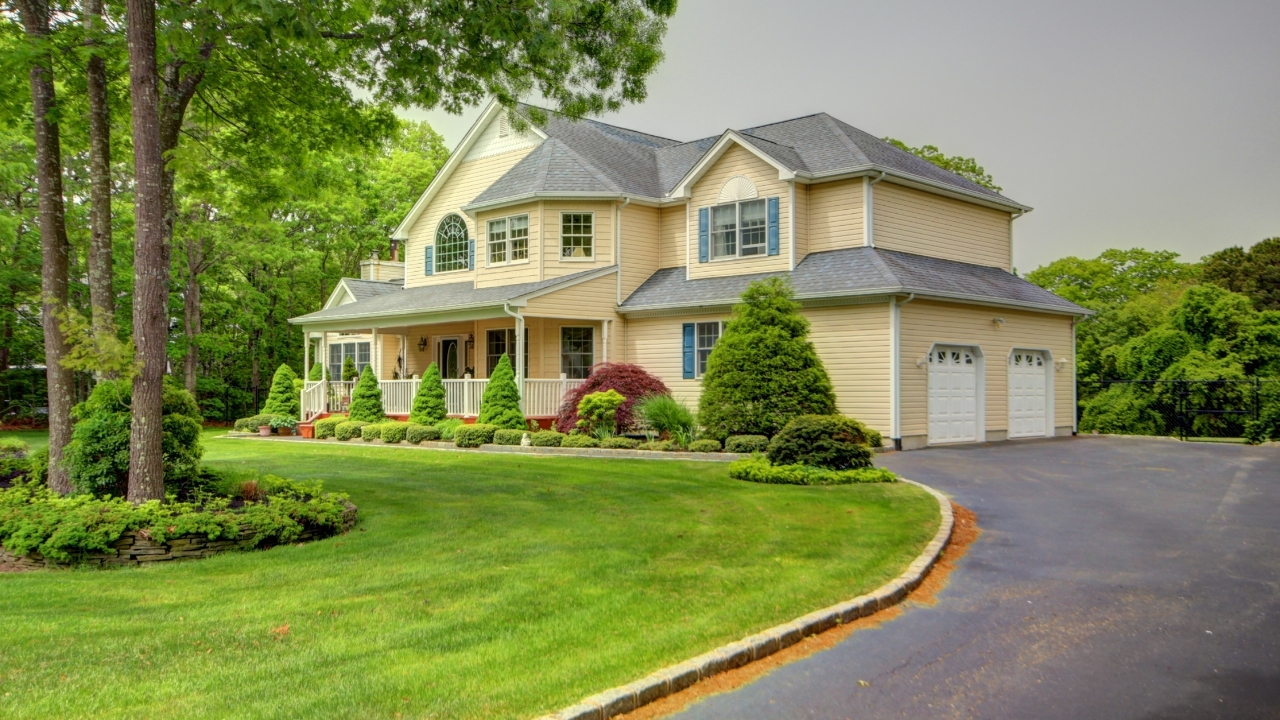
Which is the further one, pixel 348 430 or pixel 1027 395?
pixel 348 430

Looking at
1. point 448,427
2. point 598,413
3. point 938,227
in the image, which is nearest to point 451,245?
point 448,427

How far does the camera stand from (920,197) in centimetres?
2086

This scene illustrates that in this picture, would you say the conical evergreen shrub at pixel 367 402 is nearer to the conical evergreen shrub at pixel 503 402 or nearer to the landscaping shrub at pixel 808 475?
the conical evergreen shrub at pixel 503 402

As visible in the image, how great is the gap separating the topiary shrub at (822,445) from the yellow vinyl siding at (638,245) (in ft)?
31.9

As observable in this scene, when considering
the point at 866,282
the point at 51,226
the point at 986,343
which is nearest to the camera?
the point at 51,226

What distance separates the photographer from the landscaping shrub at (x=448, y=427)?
64.5 ft

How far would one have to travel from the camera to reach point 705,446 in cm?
1628

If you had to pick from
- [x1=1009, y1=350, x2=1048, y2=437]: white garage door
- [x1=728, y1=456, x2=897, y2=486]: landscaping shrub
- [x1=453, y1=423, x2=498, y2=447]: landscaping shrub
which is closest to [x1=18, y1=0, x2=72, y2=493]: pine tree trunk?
[x1=728, y1=456, x2=897, y2=486]: landscaping shrub

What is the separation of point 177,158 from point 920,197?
16.6m

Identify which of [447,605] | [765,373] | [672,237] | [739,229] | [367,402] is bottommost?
[447,605]

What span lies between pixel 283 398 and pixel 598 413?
38.0 ft

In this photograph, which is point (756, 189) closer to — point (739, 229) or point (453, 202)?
point (739, 229)

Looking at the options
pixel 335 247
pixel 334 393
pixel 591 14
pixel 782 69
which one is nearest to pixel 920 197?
pixel 782 69

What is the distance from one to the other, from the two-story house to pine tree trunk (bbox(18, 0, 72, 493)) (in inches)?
409
